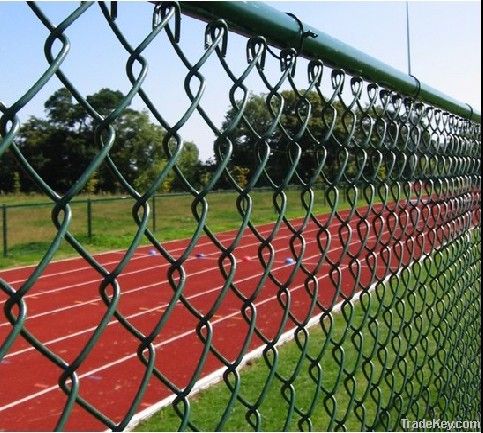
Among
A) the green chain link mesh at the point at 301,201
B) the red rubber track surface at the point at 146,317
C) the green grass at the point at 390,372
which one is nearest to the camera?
the green chain link mesh at the point at 301,201

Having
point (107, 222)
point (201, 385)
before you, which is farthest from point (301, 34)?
point (107, 222)

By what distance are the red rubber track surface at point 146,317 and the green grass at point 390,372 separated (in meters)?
0.14

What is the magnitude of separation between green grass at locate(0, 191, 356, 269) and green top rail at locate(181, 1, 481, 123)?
1234cm

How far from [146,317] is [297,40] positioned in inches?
342

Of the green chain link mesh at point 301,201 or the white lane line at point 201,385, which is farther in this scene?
the white lane line at point 201,385

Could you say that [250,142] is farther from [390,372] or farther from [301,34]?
[390,372]

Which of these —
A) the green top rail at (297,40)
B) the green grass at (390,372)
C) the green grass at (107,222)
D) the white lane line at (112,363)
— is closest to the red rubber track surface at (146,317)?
the white lane line at (112,363)

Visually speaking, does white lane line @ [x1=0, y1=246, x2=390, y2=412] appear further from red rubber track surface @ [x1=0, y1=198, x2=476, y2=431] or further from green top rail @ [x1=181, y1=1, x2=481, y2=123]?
green top rail @ [x1=181, y1=1, x2=481, y2=123]

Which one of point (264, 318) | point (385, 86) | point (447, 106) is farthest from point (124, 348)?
point (385, 86)

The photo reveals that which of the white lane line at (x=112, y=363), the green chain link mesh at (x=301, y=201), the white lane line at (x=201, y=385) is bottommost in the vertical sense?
the white lane line at (x=112, y=363)

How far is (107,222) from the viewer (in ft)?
63.4

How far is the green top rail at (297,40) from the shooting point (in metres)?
1.26

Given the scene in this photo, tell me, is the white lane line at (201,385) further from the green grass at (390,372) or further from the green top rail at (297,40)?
the green top rail at (297,40)

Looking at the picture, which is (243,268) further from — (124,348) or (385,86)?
(385,86)
